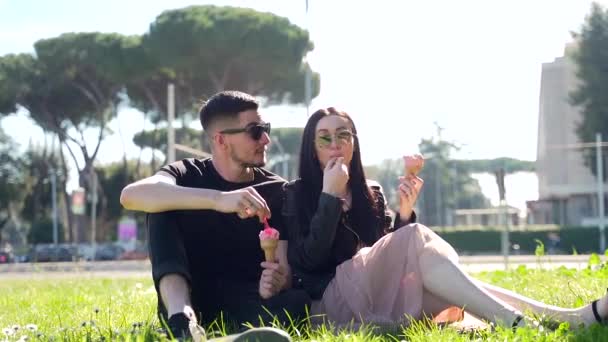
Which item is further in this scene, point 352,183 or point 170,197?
point 352,183

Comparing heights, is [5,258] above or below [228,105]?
below

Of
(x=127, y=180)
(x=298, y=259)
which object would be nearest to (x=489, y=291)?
(x=298, y=259)

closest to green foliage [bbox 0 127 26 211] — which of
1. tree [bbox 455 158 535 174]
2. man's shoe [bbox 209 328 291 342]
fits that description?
tree [bbox 455 158 535 174]

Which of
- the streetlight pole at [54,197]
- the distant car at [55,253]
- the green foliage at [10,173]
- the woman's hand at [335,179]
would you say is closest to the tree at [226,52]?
the distant car at [55,253]

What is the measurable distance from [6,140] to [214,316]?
44263 mm

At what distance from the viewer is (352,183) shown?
3.85 meters

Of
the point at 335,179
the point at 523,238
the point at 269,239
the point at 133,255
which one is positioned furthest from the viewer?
the point at 133,255

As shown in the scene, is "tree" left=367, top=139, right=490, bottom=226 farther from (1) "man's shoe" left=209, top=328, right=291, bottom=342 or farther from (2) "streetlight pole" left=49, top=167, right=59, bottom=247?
(1) "man's shoe" left=209, top=328, right=291, bottom=342

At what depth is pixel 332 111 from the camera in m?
3.84

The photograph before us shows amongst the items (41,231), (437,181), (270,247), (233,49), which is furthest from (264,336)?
(437,181)

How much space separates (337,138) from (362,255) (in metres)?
0.58

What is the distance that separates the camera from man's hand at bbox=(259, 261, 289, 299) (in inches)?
131

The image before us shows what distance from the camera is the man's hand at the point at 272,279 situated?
3.33 m

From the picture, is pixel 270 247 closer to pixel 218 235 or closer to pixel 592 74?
pixel 218 235
